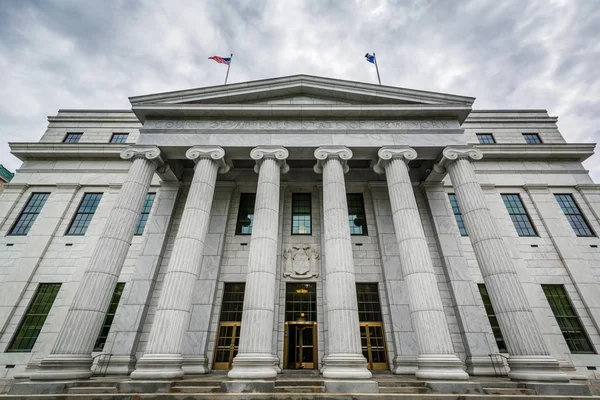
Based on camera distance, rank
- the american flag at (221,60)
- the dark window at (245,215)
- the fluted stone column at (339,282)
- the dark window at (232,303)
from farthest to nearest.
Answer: the american flag at (221,60) → the dark window at (245,215) → the dark window at (232,303) → the fluted stone column at (339,282)

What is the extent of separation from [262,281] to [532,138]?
84.2 feet

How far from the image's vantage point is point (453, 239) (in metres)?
18.5

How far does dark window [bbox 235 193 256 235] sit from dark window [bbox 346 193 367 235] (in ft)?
23.4

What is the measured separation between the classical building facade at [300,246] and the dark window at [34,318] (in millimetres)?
77

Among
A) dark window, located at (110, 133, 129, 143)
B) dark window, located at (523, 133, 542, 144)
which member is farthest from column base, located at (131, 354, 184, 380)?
dark window, located at (523, 133, 542, 144)

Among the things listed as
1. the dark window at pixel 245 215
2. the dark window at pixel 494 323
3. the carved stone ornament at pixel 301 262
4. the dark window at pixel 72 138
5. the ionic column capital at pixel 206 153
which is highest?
the dark window at pixel 72 138

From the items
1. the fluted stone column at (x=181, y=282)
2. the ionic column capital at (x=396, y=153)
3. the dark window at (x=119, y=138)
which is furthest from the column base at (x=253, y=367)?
the dark window at (x=119, y=138)

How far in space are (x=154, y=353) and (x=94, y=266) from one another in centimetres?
522

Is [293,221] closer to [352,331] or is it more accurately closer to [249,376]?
[352,331]

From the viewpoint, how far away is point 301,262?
18359 mm

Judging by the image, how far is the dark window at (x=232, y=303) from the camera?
1709 cm

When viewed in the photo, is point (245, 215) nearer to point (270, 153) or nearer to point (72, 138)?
point (270, 153)

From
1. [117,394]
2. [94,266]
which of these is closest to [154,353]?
[117,394]

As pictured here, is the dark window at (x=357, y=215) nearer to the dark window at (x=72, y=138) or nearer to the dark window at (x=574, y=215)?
the dark window at (x=574, y=215)
